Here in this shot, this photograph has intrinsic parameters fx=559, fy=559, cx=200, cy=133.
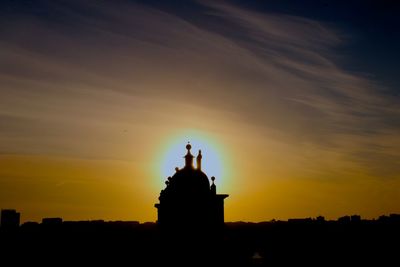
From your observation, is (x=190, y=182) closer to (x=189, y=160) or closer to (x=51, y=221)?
(x=189, y=160)

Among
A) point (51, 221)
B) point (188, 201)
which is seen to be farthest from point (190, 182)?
point (51, 221)

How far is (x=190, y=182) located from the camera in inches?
1805

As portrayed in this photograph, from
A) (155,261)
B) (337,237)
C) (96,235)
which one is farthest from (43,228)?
(337,237)

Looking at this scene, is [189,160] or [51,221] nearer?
[189,160]

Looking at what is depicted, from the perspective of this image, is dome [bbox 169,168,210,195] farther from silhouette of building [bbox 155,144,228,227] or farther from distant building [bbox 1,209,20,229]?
distant building [bbox 1,209,20,229]

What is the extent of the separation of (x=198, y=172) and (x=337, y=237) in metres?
32.7

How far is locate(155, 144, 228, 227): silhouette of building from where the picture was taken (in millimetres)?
45656

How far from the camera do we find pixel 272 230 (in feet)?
242

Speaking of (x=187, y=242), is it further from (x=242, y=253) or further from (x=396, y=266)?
(x=396, y=266)

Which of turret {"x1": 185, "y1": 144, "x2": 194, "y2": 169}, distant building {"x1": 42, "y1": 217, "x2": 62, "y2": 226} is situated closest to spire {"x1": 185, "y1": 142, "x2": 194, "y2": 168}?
turret {"x1": 185, "y1": 144, "x2": 194, "y2": 169}

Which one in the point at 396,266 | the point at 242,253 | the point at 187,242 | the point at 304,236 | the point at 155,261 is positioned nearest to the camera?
the point at 187,242

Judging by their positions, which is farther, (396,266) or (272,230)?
(272,230)

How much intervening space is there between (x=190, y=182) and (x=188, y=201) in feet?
5.10

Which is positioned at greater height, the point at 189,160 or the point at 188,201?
the point at 189,160
